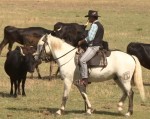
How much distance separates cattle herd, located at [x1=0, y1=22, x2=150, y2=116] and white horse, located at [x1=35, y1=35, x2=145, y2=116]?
0.33 metres

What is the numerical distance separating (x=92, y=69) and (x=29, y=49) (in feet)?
12.4

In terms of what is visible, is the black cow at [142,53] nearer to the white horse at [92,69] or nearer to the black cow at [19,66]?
the black cow at [19,66]

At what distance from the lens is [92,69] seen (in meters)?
13.1

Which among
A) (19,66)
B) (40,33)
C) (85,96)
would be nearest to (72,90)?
(19,66)

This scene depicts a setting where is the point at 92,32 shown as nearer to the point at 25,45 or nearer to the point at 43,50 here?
the point at 43,50

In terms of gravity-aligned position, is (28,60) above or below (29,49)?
below

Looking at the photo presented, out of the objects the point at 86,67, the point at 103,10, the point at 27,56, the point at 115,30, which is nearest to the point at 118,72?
the point at 86,67

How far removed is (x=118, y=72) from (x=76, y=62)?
1.09 metres

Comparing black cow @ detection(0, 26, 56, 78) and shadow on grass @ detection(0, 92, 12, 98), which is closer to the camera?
shadow on grass @ detection(0, 92, 12, 98)

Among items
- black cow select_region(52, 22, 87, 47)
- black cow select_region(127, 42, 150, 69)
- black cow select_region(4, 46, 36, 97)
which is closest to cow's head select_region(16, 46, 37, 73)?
black cow select_region(4, 46, 36, 97)

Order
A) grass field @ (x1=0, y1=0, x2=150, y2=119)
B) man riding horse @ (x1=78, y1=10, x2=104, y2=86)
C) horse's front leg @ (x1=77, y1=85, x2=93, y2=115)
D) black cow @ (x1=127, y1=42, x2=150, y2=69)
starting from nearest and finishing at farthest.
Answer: man riding horse @ (x1=78, y1=10, x2=104, y2=86)
horse's front leg @ (x1=77, y1=85, x2=93, y2=115)
grass field @ (x1=0, y1=0, x2=150, y2=119)
black cow @ (x1=127, y1=42, x2=150, y2=69)

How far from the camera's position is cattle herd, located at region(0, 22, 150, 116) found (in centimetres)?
1591

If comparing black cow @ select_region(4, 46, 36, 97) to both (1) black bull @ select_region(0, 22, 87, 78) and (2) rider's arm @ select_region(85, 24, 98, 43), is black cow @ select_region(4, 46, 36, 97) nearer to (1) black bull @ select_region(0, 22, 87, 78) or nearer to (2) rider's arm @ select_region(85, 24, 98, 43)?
(2) rider's arm @ select_region(85, 24, 98, 43)

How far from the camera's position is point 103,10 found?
5131cm
